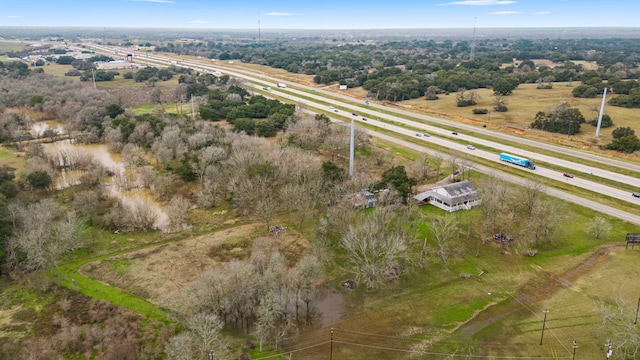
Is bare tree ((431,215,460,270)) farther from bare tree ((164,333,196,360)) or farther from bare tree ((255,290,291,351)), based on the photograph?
bare tree ((164,333,196,360))

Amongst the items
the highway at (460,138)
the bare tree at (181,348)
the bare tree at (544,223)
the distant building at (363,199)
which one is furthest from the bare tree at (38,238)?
the highway at (460,138)

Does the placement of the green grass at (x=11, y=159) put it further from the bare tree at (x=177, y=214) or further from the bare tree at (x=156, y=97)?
the bare tree at (x=156, y=97)

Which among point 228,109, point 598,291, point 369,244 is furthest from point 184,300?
point 228,109

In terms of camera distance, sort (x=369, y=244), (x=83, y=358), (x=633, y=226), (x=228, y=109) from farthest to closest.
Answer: (x=228, y=109)
(x=633, y=226)
(x=369, y=244)
(x=83, y=358)

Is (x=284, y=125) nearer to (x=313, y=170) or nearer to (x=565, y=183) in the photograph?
(x=313, y=170)

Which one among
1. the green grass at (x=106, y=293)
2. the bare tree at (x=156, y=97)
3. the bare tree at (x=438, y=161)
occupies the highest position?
the bare tree at (x=156, y=97)

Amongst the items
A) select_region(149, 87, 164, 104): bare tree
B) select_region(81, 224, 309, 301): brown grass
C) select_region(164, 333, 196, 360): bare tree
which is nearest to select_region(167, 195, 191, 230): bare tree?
select_region(81, 224, 309, 301): brown grass

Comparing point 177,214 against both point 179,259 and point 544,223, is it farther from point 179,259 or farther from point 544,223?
point 544,223
